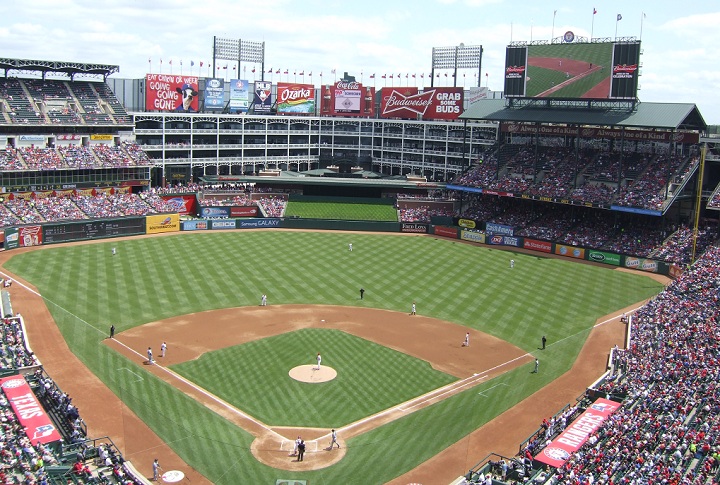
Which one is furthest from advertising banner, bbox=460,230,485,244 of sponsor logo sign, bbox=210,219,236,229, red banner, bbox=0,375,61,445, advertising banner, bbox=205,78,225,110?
red banner, bbox=0,375,61,445

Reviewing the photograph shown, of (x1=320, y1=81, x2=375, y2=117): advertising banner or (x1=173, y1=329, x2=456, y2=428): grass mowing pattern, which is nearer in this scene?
(x1=173, y1=329, x2=456, y2=428): grass mowing pattern

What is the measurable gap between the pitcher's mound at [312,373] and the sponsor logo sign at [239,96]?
63.6m

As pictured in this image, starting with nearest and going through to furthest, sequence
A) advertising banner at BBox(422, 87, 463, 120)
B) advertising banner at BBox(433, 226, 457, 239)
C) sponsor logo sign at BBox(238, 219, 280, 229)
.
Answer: advertising banner at BBox(433, 226, 457, 239), sponsor logo sign at BBox(238, 219, 280, 229), advertising banner at BBox(422, 87, 463, 120)

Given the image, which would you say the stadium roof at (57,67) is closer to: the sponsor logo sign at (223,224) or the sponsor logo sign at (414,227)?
the sponsor logo sign at (223,224)

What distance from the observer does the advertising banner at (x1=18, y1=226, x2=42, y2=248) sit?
60281mm

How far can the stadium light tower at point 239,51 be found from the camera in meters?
102

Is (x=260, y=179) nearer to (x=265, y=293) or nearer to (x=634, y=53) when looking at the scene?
(x=265, y=293)

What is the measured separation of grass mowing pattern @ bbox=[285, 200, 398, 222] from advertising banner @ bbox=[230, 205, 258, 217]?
143 inches

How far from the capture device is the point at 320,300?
4941 centimetres

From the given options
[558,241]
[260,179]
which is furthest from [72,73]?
[558,241]

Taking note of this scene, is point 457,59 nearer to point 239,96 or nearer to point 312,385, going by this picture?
point 239,96

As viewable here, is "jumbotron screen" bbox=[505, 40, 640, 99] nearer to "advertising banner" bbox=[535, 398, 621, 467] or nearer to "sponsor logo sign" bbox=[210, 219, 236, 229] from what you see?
"sponsor logo sign" bbox=[210, 219, 236, 229]

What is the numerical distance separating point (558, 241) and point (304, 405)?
135ft

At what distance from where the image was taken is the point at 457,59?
104m
